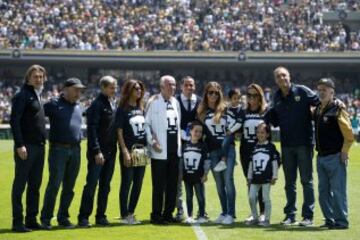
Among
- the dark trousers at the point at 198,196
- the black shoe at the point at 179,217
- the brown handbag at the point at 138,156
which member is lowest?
the black shoe at the point at 179,217

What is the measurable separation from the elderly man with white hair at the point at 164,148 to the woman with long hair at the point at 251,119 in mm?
983

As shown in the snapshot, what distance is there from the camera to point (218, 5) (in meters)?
54.2

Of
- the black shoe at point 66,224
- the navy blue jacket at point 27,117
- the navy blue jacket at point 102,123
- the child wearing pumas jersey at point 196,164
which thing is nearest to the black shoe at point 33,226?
the black shoe at point 66,224

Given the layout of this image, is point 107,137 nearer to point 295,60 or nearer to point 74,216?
point 74,216

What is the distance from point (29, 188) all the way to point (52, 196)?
1.21 ft

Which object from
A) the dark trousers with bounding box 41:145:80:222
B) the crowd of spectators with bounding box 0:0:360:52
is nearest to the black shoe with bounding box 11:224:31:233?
the dark trousers with bounding box 41:145:80:222

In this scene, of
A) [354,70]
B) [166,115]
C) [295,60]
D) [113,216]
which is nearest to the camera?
[166,115]

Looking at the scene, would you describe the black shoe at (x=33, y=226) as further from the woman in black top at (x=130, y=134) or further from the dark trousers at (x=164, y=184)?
the dark trousers at (x=164, y=184)

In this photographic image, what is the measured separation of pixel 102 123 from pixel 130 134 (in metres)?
0.44

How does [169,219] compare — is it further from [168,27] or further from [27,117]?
[168,27]

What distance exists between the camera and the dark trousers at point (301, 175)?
1266 centimetres

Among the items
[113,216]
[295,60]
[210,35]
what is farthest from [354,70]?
[113,216]

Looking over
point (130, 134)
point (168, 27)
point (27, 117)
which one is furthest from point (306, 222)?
point (168, 27)

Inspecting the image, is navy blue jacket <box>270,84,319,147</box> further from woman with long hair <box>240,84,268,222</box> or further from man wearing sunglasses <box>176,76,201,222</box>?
man wearing sunglasses <box>176,76,201,222</box>
